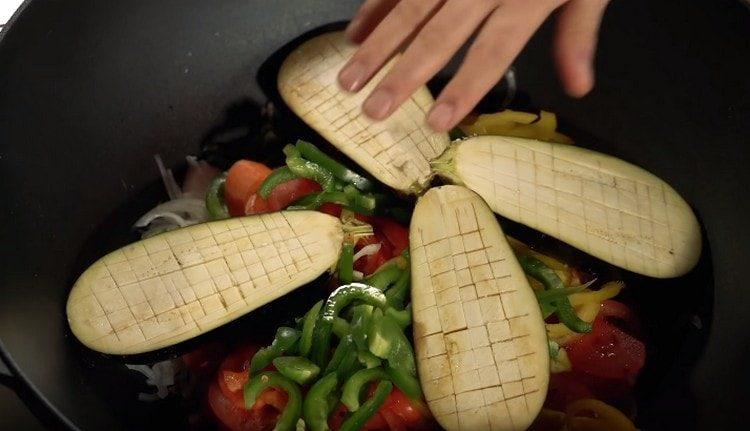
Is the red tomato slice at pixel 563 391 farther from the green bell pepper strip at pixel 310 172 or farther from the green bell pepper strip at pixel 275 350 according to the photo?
the green bell pepper strip at pixel 310 172

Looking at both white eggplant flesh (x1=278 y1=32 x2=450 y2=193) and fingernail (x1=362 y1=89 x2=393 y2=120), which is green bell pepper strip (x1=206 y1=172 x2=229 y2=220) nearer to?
white eggplant flesh (x1=278 y1=32 x2=450 y2=193)

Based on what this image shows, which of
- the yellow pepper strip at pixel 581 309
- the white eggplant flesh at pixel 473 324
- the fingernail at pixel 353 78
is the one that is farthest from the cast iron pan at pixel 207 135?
the fingernail at pixel 353 78

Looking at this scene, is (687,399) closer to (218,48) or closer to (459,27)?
(459,27)

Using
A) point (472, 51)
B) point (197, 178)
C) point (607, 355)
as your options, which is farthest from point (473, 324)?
point (197, 178)

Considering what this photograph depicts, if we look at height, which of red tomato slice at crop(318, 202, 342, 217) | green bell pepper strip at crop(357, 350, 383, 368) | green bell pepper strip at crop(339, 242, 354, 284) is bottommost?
green bell pepper strip at crop(357, 350, 383, 368)

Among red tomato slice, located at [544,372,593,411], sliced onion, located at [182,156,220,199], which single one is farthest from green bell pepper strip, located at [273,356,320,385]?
sliced onion, located at [182,156,220,199]

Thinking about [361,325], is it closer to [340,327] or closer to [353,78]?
[340,327]

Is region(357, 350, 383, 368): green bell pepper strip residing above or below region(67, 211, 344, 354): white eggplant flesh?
below
